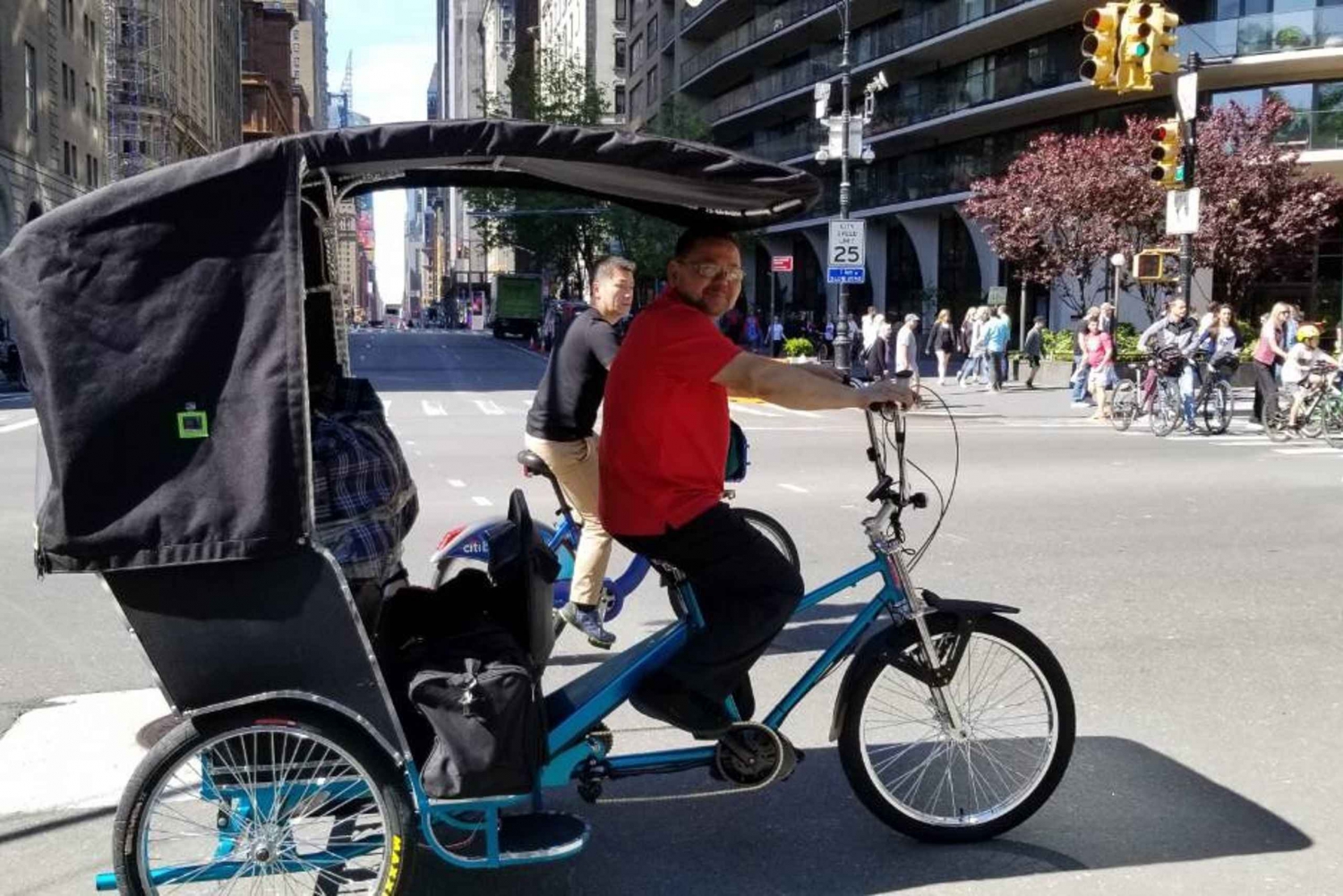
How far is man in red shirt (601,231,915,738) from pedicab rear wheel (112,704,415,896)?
0.85 meters

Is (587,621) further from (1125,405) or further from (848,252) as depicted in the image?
(848,252)

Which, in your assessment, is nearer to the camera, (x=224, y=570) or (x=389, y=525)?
(x=224, y=570)

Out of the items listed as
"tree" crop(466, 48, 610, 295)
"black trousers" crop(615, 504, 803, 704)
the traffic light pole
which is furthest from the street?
"tree" crop(466, 48, 610, 295)

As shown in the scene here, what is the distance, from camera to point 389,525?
11.8 ft

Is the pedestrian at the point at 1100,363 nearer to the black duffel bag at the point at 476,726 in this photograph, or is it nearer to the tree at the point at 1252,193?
the tree at the point at 1252,193

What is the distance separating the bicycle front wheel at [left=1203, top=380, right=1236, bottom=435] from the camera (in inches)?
693

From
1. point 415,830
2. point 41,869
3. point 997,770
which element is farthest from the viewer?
point 997,770

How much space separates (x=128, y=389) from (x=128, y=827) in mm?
1085

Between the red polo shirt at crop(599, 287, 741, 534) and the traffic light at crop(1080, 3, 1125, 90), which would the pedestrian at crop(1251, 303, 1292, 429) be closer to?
the traffic light at crop(1080, 3, 1125, 90)

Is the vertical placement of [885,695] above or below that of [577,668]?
above

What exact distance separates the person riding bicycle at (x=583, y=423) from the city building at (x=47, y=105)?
129ft

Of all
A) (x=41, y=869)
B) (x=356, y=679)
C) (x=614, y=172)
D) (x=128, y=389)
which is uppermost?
(x=614, y=172)

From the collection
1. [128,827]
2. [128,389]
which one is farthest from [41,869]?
[128,389]

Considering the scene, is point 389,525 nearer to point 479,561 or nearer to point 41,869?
point 479,561
